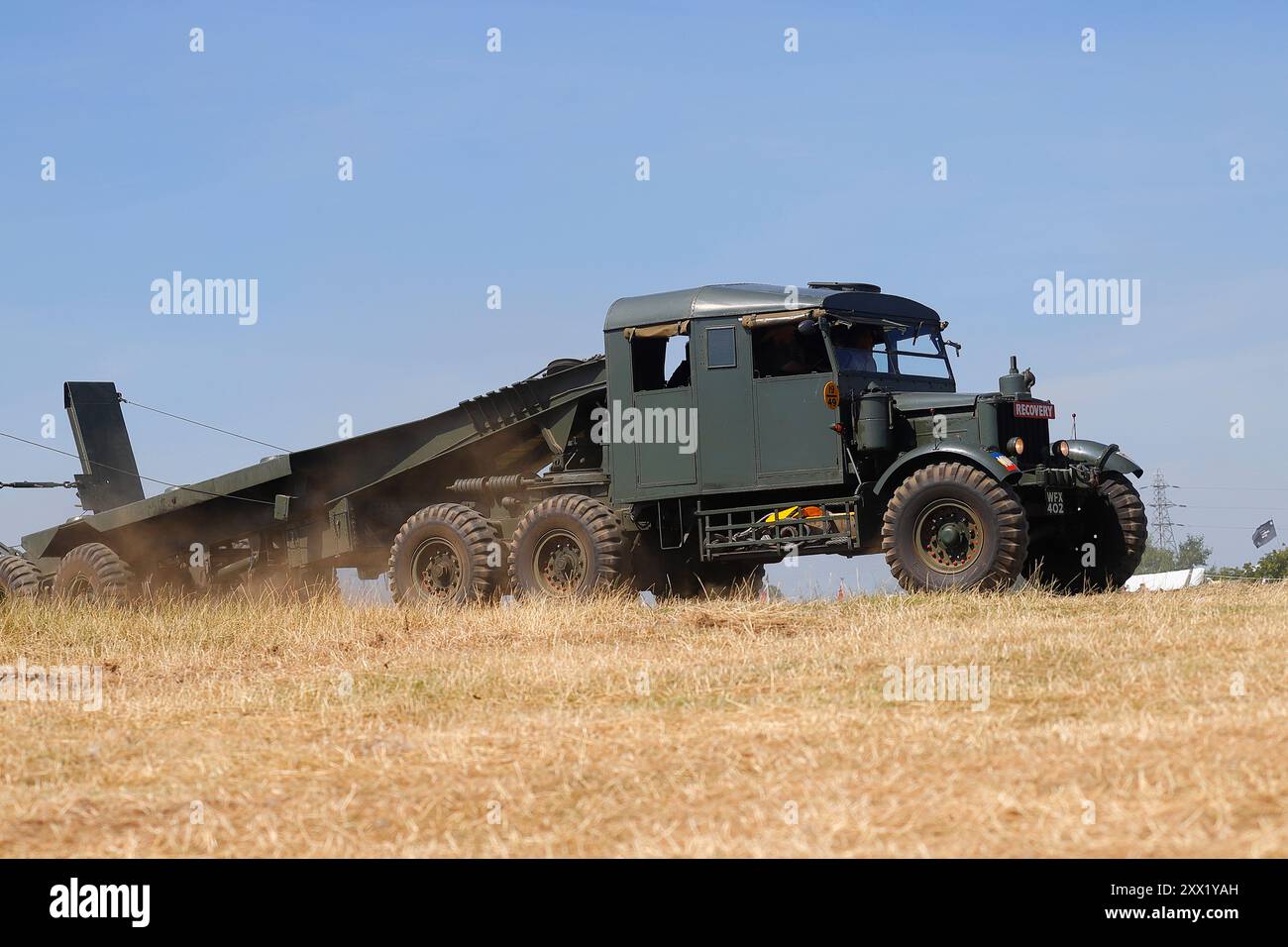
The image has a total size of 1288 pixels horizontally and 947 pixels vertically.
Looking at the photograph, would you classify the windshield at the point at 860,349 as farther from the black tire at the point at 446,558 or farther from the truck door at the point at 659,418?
the black tire at the point at 446,558

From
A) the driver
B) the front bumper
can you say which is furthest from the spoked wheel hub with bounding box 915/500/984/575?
the driver

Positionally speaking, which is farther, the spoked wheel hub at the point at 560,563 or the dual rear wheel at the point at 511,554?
the spoked wheel hub at the point at 560,563

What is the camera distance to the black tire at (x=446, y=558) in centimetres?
1561

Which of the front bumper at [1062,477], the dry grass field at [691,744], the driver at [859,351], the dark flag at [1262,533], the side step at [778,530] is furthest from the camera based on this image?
the dark flag at [1262,533]

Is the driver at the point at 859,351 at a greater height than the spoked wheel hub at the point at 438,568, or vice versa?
the driver at the point at 859,351

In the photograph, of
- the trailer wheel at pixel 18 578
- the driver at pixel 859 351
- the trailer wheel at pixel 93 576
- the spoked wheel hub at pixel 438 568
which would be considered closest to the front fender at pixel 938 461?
the driver at pixel 859 351

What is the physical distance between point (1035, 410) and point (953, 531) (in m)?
1.69

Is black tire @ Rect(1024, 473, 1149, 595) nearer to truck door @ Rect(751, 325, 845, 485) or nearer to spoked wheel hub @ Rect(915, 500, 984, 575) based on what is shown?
spoked wheel hub @ Rect(915, 500, 984, 575)

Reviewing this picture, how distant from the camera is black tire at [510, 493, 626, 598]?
1455 cm

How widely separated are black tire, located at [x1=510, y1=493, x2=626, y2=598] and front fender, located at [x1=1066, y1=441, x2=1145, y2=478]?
451 centimetres

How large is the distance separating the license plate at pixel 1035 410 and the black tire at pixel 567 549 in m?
4.08

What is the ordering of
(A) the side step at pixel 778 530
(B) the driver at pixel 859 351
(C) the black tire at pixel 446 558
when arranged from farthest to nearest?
(C) the black tire at pixel 446 558 → (B) the driver at pixel 859 351 → (A) the side step at pixel 778 530

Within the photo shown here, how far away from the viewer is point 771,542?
1393cm
